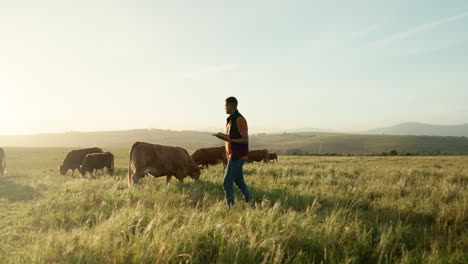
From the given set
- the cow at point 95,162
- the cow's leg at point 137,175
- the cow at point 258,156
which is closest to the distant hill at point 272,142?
the cow at point 258,156

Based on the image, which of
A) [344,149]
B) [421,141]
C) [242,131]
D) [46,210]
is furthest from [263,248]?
[421,141]

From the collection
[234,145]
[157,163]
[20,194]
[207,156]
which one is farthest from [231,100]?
[207,156]

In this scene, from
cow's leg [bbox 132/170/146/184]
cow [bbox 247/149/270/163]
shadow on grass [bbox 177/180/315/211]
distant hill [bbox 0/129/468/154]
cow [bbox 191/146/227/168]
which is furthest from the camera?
distant hill [bbox 0/129/468/154]

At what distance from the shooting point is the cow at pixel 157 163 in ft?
31.6

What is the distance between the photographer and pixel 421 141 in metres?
112

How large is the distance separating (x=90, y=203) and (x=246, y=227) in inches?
179

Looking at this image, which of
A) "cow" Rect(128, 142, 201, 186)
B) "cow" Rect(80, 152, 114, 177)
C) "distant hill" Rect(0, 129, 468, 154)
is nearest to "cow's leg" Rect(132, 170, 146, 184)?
"cow" Rect(128, 142, 201, 186)

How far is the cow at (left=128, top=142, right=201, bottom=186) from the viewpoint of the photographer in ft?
31.6

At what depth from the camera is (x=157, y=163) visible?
9859mm

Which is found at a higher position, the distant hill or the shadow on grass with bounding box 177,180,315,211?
the shadow on grass with bounding box 177,180,315,211

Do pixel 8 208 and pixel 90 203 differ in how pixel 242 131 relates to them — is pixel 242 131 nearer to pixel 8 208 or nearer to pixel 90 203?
pixel 90 203

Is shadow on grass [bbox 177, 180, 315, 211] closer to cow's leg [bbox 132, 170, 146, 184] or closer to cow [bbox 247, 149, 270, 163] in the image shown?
cow's leg [bbox 132, 170, 146, 184]

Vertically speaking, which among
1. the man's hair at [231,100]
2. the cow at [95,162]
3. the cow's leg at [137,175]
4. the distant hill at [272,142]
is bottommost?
the distant hill at [272,142]

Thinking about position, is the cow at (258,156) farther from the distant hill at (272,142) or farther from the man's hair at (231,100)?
the distant hill at (272,142)
